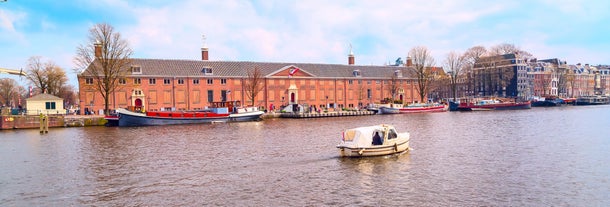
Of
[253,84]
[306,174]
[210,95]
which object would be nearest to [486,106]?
[253,84]

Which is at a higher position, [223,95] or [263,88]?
[263,88]

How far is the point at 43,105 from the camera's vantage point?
65.8 metres

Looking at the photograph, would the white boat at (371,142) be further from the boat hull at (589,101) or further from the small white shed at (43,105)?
the boat hull at (589,101)

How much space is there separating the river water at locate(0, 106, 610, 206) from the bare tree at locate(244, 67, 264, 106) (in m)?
49.0

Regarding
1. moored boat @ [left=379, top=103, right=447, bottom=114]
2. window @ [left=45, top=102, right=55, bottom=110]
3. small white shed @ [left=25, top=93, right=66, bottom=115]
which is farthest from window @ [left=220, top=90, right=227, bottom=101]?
moored boat @ [left=379, top=103, right=447, bottom=114]

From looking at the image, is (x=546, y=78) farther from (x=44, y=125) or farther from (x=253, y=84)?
(x=44, y=125)

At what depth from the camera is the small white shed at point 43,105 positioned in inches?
2544

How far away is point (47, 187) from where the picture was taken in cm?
2136

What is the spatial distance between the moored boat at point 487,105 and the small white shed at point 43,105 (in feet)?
245

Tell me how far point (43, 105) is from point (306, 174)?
5676cm

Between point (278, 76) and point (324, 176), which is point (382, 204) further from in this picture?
point (278, 76)

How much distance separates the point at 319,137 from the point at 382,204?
2376cm

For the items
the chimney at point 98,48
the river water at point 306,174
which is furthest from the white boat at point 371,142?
the chimney at point 98,48

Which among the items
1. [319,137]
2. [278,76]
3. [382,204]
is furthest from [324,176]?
[278,76]
